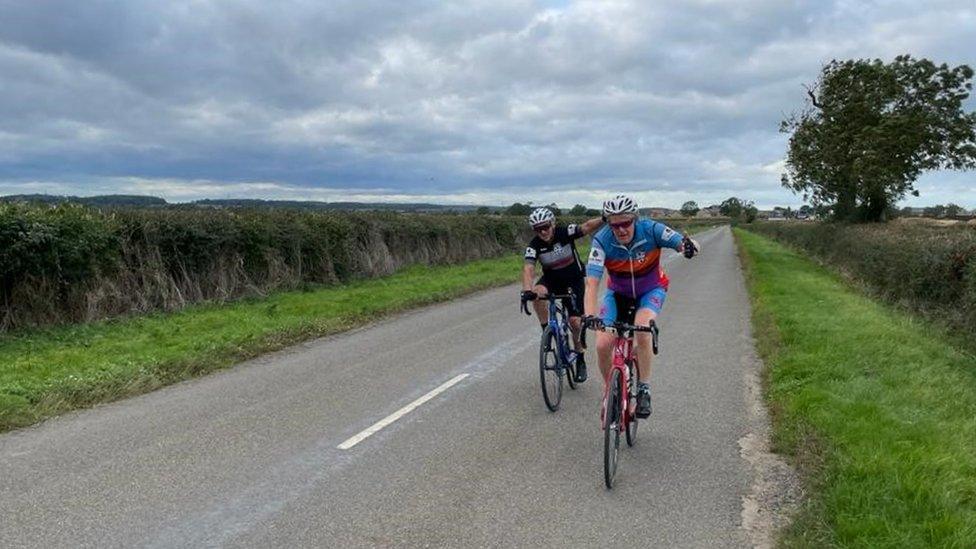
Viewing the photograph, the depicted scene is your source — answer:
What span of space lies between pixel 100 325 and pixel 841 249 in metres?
26.5

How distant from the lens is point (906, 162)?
29.8 m

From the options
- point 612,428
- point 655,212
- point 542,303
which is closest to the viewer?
point 612,428

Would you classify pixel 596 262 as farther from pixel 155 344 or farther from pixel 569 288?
pixel 155 344

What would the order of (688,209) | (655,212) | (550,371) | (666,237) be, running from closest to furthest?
(666,237) < (550,371) < (655,212) < (688,209)

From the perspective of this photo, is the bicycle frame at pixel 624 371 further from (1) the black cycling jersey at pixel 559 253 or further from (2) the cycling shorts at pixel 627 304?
(1) the black cycling jersey at pixel 559 253

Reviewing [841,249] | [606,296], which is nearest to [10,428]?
[606,296]

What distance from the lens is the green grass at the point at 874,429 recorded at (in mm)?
4344

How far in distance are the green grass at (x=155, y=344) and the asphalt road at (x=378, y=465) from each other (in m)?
0.54

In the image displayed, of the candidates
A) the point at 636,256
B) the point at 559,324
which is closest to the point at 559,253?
the point at 559,324

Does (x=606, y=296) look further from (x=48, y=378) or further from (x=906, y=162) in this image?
(x=906, y=162)

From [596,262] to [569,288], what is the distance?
2214 mm

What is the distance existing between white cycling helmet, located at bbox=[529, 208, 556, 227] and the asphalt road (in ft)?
6.23

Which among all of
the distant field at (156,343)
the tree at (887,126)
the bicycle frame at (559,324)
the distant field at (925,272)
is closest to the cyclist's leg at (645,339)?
the bicycle frame at (559,324)

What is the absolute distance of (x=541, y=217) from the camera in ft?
25.1
